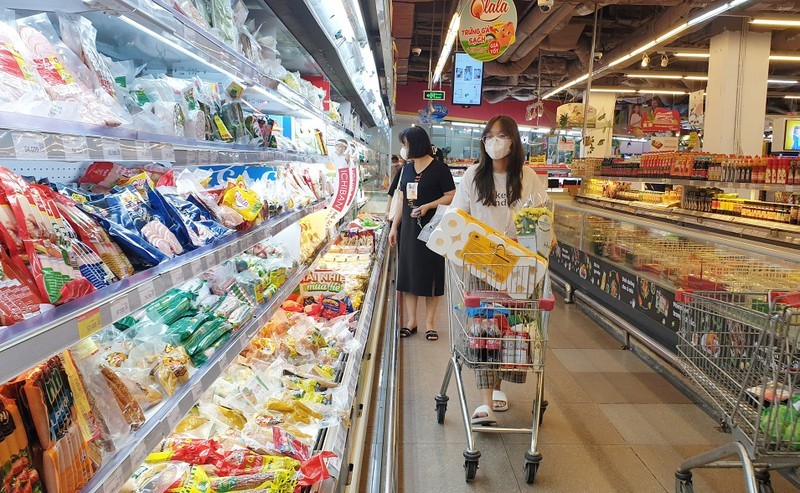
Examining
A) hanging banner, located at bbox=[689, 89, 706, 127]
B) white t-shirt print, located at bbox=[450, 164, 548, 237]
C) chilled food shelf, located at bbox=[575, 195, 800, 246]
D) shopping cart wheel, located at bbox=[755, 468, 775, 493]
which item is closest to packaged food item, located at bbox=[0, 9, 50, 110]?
white t-shirt print, located at bbox=[450, 164, 548, 237]

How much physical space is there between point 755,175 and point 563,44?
287 inches

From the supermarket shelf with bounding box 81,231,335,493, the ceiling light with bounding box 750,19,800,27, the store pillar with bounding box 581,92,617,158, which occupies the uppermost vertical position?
the ceiling light with bounding box 750,19,800,27

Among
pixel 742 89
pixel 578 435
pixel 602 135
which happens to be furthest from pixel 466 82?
pixel 578 435

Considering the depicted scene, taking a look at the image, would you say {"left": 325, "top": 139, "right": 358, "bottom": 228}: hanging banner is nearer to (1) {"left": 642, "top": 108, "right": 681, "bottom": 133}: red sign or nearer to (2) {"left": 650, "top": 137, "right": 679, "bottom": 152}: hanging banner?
(2) {"left": 650, "top": 137, "right": 679, "bottom": 152}: hanging banner

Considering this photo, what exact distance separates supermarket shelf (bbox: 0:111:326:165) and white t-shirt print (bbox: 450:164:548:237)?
1900 mm

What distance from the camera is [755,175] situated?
20.6ft

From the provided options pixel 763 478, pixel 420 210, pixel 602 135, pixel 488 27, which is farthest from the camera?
pixel 602 135

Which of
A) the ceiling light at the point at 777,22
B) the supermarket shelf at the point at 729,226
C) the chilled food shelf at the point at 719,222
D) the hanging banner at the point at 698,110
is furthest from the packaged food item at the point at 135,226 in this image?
the hanging banner at the point at 698,110

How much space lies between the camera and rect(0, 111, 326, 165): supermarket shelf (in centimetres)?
92

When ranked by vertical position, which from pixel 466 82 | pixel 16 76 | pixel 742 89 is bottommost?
pixel 16 76

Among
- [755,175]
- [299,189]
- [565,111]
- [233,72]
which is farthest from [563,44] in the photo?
[233,72]

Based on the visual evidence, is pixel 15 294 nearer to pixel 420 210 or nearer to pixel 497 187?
pixel 497 187

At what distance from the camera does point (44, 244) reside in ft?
3.35

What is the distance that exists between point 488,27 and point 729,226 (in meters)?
3.38
